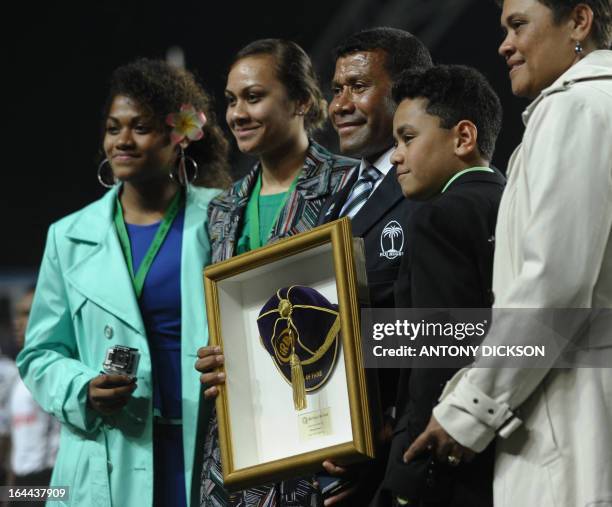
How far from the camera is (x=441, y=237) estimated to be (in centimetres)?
232

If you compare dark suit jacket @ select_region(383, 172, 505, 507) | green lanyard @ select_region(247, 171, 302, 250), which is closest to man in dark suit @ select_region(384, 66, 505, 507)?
dark suit jacket @ select_region(383, 172, 505, 507)

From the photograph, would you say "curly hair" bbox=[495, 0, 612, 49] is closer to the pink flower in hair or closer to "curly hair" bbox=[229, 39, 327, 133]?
"curly hair" bbox=[229, 39, 327, 133]

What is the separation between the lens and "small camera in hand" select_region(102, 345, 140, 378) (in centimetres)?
320

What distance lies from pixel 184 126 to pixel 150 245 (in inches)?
16.8

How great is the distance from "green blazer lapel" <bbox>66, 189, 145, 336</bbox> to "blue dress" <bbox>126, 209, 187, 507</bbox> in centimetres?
6

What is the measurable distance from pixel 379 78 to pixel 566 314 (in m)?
1.24

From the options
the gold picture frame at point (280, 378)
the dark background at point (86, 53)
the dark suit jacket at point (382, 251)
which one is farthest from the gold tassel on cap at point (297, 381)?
the dark background at point (86, 53)

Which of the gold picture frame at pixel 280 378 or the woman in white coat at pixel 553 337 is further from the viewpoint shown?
the gold picture frame at pixel 280 378

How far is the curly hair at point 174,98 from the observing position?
372cm

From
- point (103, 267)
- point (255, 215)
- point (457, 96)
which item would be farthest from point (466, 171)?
point (103, 267)

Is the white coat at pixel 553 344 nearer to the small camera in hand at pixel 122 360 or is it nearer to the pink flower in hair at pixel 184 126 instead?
the small camera in hand at pixel 122 360

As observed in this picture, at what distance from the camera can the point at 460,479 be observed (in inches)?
89.2

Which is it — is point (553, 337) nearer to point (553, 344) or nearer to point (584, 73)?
point (553, 344)

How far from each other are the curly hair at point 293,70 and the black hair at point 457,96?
81cm
